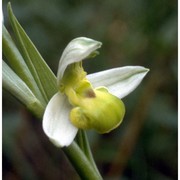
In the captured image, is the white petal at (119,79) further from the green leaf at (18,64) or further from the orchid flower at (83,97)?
the green leaf at (18,64)

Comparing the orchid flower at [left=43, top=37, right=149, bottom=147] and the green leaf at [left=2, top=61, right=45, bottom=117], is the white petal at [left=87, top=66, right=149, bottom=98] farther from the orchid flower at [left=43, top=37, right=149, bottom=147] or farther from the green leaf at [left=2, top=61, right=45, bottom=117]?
the green leaf at [left=2, top=61, right=45, bottom=117]

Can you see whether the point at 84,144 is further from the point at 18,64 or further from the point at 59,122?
the point at 18,64

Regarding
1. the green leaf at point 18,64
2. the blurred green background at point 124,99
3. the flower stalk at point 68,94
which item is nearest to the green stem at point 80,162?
the flower stalk at point 68,94

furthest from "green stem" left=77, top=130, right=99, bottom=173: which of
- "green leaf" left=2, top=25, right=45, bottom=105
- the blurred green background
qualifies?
the blurred green background

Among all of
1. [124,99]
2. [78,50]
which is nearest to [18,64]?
A: [78,50]

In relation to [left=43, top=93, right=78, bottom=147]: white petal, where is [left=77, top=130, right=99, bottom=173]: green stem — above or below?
below

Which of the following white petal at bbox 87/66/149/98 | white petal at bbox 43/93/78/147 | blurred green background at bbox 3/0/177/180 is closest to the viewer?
white petal at bbox 43/93/78/147
